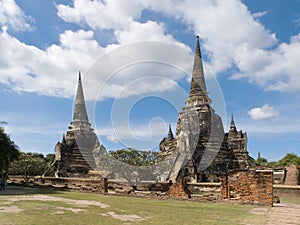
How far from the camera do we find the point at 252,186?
1550 centimetres

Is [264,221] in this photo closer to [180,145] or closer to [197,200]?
[197,200]

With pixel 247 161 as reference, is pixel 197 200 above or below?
below

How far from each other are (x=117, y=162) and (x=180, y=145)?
34.1 ft

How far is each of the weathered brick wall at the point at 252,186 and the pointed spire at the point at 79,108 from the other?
135 ft

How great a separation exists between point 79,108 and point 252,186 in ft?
143

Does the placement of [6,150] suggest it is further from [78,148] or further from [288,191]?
[78,148]

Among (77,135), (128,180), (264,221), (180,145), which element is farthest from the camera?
(77,135)

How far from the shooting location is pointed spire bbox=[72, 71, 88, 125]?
177 ft

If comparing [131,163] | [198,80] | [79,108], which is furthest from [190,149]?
[79,108]

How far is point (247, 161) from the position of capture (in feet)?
136

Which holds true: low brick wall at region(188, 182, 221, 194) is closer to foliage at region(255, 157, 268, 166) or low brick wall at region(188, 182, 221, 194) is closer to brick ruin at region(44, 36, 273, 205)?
brick ruin at region(44, 36, 273, 205)

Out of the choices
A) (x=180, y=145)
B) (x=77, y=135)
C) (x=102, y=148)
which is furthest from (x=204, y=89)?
(x=77, y=135)

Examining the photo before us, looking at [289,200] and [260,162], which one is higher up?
[260,162]

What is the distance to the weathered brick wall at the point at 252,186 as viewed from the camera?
591 inches
